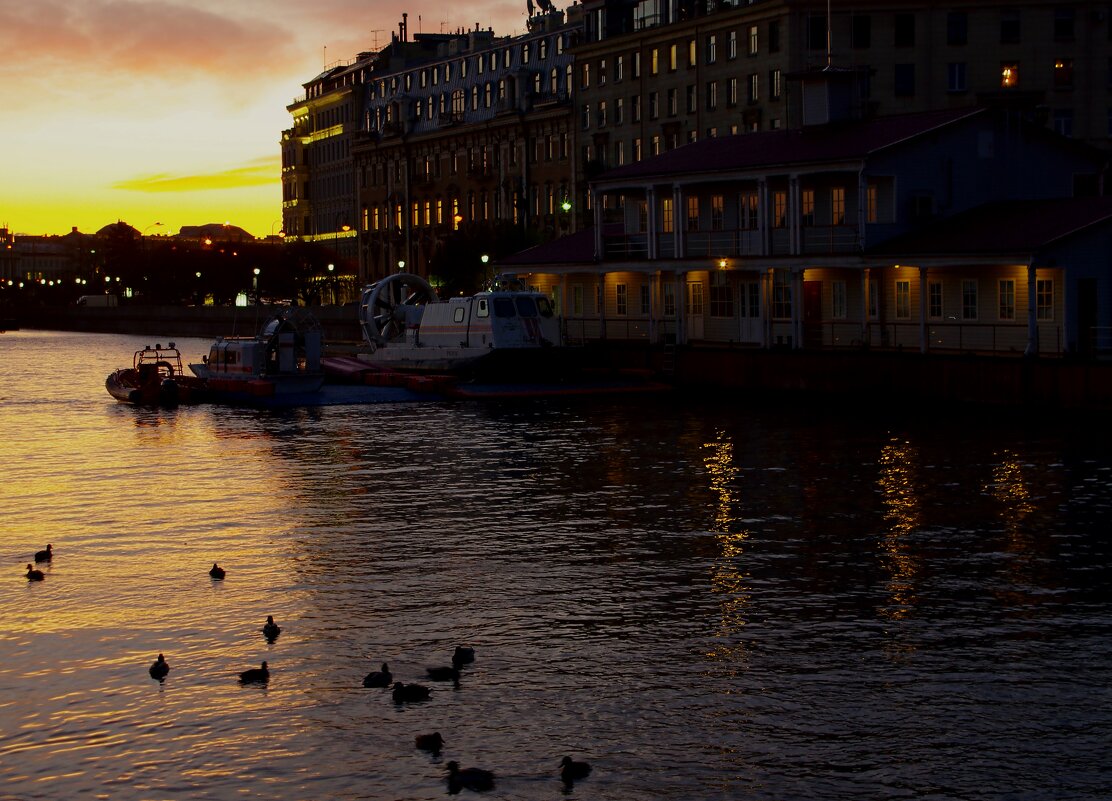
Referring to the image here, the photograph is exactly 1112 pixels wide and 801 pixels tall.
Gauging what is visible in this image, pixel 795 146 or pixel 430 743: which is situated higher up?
pixel 795 146

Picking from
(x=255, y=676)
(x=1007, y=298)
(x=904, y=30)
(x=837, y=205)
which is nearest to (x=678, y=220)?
(x=837, y=205)

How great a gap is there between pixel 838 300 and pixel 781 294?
124 inches

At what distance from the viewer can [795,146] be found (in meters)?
67.5

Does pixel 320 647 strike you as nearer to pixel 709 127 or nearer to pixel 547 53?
pixel 709 127

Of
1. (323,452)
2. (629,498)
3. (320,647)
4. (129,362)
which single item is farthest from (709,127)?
(320,647)

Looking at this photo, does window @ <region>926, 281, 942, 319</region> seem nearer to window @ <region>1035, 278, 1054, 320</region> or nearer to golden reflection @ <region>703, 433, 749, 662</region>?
window @ <region>1035, 278, 1054, 320</region>

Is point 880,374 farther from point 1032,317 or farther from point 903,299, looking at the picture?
point 1032,317

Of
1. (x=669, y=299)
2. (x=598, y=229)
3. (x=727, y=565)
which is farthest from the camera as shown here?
(x=598, y=229)

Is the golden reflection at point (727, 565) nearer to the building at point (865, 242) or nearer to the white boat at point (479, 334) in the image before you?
the building at point (865, 242)

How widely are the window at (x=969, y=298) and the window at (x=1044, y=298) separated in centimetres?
251

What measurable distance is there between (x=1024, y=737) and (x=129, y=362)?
94.5 m

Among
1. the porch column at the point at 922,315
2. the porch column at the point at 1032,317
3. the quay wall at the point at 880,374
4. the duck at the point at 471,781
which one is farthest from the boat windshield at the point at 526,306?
the duck at the point at 471,781

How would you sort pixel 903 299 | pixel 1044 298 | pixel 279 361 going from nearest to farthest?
1. pixel 1044 298
2. pixel 903 299
3. pixel 279 361

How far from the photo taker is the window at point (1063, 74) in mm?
98750
